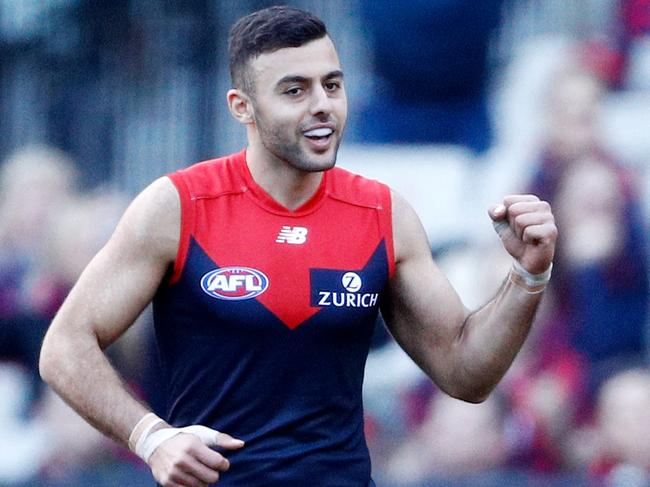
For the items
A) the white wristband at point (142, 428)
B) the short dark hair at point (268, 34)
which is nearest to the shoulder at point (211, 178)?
the short dark hair at point (268, 34)

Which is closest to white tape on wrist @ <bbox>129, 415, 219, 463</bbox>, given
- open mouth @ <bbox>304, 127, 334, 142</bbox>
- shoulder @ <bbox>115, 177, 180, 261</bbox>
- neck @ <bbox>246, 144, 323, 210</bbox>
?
shoulder @ <bbox>115, 177, 180, 261</bbox>

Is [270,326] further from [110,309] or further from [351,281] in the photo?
[110,309]

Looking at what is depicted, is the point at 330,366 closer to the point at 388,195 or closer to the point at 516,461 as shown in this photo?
the point at 388,195

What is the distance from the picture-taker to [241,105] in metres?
4.39

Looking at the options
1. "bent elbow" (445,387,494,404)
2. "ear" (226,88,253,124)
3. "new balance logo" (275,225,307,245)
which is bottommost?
"bent elbow" (445,387,494,404)

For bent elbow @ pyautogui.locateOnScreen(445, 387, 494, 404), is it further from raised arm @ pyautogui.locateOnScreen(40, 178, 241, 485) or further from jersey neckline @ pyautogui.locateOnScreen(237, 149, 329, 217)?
raised arm @ pyautogui.locateOnScreen(40, 178, 241, 485)

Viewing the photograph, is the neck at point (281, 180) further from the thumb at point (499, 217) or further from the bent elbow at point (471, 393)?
the bent elbow at point (471, 393)

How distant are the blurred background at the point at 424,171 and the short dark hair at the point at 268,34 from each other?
318cm

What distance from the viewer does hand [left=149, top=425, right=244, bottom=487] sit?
3.81 metres

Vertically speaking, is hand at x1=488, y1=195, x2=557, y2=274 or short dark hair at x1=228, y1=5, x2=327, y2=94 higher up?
short dark hair at x1=228, y1=5, x2=327, y2=94

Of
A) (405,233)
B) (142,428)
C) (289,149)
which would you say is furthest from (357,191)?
(142,428)

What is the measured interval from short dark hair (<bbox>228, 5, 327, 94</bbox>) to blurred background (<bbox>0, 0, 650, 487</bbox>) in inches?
125

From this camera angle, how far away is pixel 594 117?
7211mm

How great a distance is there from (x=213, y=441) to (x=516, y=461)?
11.3 ft
